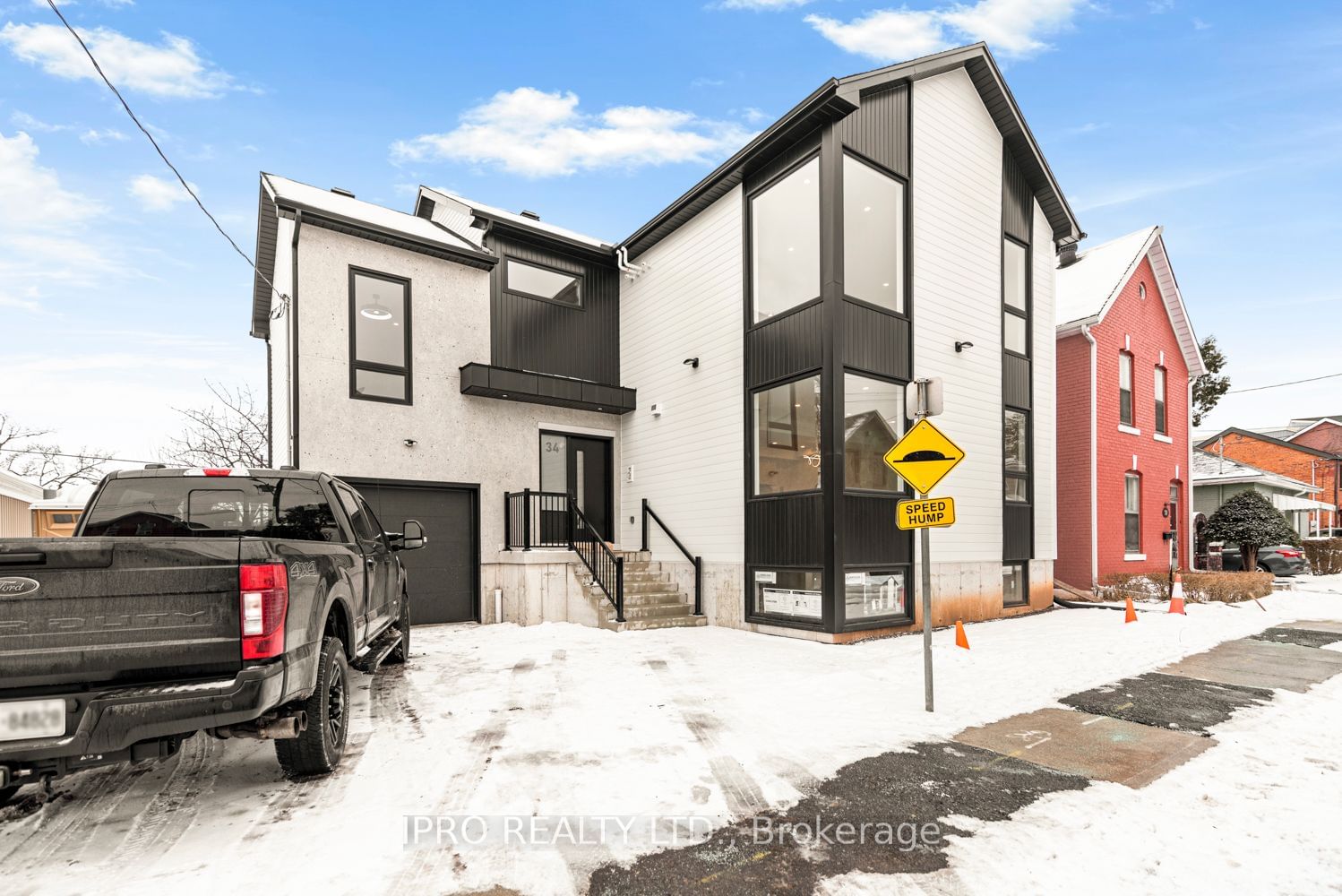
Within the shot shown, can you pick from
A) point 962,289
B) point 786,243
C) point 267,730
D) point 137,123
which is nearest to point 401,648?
point 267,730

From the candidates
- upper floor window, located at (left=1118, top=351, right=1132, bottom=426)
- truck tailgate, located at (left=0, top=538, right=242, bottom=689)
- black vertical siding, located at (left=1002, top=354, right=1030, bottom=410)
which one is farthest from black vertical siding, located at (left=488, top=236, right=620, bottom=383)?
upper floor window, located at (left=1118, top=351, right=1132, bottom=426)

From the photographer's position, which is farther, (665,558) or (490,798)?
(665,558)

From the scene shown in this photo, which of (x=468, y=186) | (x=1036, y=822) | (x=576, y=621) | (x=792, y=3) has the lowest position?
(x=576, y=621)

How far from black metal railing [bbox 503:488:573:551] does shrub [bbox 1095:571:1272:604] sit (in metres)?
11.4

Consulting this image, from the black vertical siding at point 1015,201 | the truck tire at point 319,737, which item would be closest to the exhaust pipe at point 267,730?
the truck tire at point 319,737

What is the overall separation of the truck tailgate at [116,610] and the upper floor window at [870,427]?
301 inches

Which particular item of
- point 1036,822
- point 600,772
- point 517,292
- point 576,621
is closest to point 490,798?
point 600,772

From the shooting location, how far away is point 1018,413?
1255 cm

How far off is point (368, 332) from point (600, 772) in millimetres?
8980

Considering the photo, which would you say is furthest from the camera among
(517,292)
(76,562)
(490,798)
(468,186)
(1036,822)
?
(468,186)

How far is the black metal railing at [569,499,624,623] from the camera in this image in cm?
1016

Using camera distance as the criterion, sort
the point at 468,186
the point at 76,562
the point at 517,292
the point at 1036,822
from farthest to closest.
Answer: the point at 468,186 < the point at 517,292 < the point at 1036,822 < the point at 76,562

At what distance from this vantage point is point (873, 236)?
10.0 m

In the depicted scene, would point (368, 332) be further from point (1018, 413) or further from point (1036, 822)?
point (1018, 413)
